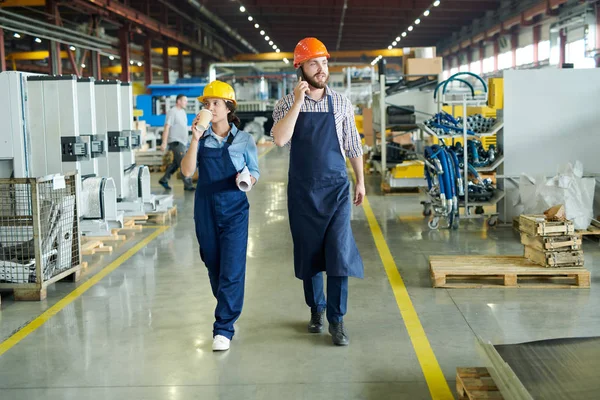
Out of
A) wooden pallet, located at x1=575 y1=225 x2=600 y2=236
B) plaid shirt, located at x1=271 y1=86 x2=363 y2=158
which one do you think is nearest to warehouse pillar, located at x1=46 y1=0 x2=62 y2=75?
wooden pallet, located at x1=575 y1=225 x2=600 y2=236

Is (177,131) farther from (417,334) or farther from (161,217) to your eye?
(417,334)

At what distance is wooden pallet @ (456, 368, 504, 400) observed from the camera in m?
3.38

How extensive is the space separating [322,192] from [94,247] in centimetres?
427

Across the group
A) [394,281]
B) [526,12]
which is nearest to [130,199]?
[394,281]

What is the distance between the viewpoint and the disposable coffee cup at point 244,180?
434 cm

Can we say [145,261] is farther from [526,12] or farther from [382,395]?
[526,12]

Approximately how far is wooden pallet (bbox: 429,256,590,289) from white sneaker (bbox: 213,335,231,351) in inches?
88.6

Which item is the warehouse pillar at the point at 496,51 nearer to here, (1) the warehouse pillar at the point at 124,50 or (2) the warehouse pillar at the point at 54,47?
(1) the warehouse pillar at the point at 124,50

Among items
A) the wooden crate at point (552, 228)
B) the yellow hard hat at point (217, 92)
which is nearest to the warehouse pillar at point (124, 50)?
the wooden crate at point (552, 228)

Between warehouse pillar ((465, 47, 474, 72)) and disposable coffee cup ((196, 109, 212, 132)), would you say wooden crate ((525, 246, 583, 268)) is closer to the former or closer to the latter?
disposable coffee cup ((196, 109, 212, 132))

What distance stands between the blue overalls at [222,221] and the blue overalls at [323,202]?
0.37 m

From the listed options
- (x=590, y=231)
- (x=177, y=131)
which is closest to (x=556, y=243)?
(x=590, y=231)

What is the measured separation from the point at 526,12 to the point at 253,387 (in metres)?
25.2

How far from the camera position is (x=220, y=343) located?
15.1ft
